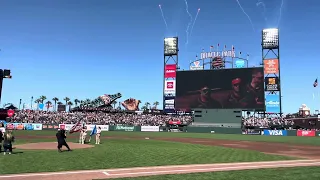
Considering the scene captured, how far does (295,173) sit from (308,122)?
94842 millimetres

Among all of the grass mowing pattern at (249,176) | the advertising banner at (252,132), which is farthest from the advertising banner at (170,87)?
the grass mowing pattern at (249,176)

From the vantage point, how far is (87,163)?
14.3 m

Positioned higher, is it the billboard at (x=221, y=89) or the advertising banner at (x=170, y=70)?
the advertising banner at (x=170, y=70)

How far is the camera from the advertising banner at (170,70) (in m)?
82.7

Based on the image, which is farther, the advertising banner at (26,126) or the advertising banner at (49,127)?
the advertising banner at (49,127)

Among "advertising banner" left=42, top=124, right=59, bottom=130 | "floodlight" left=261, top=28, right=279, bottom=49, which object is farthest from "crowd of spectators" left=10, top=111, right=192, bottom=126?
"floodlight" left=261, top=28, right=279, bottom=49

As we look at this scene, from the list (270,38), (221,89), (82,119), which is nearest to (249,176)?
(221,89)

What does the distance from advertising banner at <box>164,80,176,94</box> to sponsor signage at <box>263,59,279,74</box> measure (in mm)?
25455

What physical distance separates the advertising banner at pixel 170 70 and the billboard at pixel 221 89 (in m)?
7.78

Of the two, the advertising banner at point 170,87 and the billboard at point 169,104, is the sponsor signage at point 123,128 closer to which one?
the billboard at point 169,104

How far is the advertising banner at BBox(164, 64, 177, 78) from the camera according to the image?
82688mm

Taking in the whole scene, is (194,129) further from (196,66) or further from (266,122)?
(266,122)

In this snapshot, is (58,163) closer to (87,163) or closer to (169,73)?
(87,163)

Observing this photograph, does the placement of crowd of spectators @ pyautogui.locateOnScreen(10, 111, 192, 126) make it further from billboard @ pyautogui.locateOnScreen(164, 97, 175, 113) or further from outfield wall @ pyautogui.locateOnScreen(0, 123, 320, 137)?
outfield wall @ pyautogui.locateOnScreen(0, 123, 320, 137)
